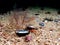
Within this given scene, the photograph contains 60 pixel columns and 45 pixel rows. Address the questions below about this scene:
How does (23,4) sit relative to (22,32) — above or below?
above

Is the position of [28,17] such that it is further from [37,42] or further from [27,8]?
[37,42]

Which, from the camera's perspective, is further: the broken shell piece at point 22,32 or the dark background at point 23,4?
the dark background at point 23,4

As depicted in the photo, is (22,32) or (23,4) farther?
(23,4)

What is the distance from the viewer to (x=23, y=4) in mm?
3098

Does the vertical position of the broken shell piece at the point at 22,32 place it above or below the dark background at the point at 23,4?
below

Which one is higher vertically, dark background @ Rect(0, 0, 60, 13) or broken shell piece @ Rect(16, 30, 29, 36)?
dark background @ Rect(0, 0, 60, 13)

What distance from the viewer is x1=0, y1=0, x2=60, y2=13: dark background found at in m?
2.92

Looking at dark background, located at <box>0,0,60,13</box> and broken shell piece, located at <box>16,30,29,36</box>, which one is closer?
broken shell piece, located at <box>16,30,29,36</box>

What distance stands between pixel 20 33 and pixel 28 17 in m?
0.53

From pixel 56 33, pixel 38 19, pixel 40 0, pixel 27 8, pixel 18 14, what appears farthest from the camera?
pixel 40 0

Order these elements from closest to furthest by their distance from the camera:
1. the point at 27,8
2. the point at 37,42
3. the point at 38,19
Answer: the point at 37,42 → the point at 38,19 → the point at 27,8

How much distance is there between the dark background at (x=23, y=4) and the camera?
9.59ft

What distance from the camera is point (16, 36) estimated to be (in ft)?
7.07

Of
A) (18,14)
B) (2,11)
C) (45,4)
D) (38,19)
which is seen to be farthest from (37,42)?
(45,4)
